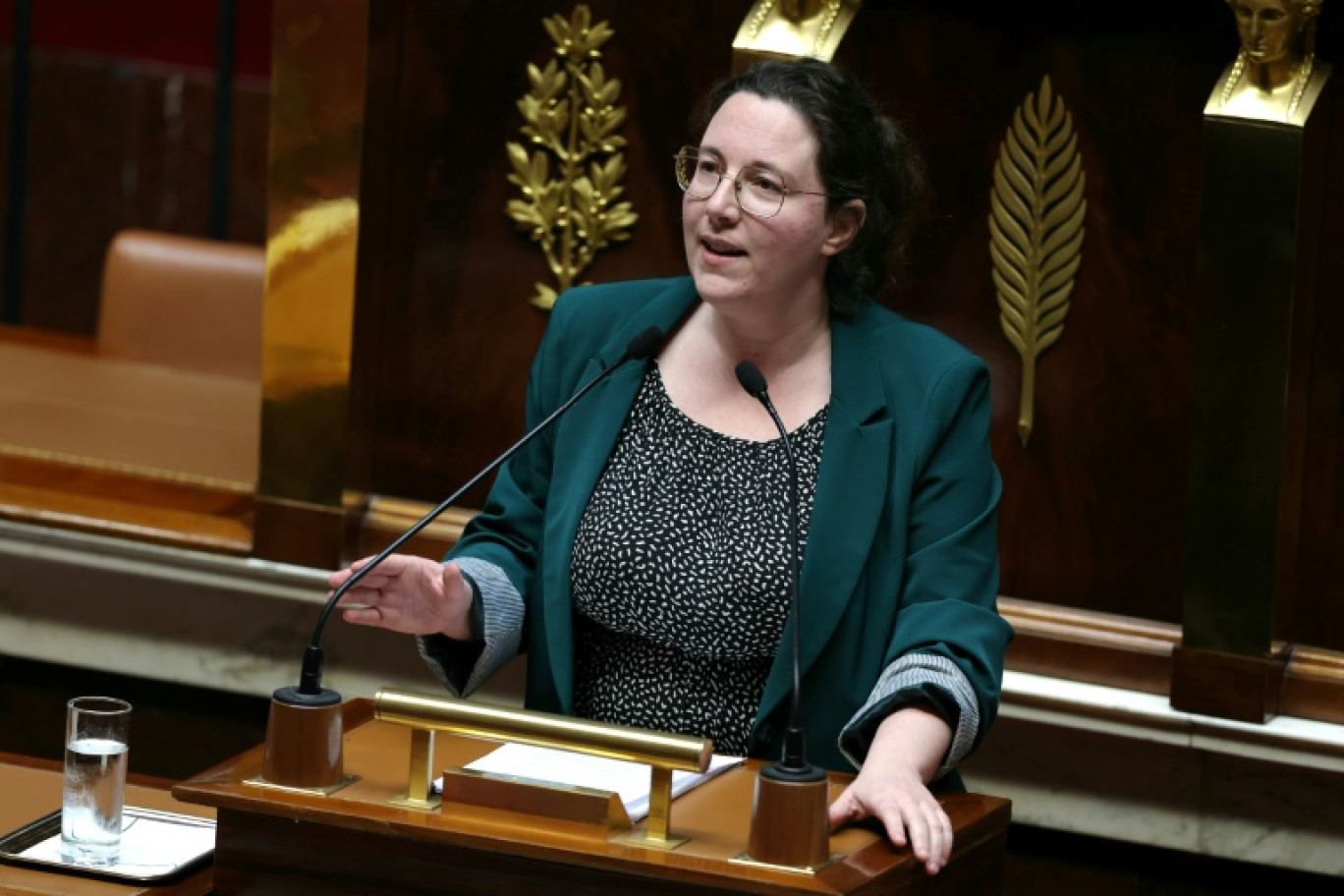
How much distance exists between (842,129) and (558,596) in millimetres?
566

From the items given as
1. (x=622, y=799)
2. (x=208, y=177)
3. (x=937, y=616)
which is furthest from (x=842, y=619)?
(x=208, y=177)

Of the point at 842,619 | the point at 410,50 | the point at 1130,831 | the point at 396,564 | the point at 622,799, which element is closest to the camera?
the point at 622,799

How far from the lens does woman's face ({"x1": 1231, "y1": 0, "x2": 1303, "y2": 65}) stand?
3.00 m

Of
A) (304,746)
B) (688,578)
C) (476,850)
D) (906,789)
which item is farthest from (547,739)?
(688,578)

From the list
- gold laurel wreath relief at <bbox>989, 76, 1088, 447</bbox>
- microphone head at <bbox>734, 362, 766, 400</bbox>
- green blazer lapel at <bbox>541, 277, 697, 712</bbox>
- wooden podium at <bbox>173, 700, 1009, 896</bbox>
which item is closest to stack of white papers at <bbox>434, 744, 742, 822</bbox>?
wooden podium at <bbox>173, 700, 1009, 896</bbox>

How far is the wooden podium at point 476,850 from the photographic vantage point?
203 centimetres

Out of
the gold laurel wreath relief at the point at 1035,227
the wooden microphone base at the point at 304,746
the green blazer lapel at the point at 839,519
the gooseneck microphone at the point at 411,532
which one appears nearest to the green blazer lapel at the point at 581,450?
the gooseneck microphone at the point at 411,532

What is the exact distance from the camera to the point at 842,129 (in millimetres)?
2566

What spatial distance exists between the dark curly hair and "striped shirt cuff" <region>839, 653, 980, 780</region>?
441 mm

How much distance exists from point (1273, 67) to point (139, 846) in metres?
1.64

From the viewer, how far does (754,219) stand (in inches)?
98.5

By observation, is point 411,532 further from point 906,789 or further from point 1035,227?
point 1035,227

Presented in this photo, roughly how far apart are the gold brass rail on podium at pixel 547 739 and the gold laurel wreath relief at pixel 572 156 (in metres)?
1.42

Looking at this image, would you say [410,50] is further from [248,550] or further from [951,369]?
[951,369]
